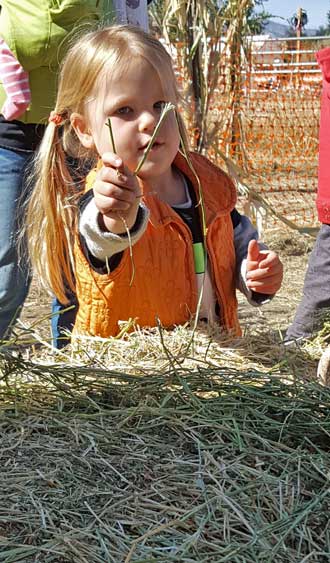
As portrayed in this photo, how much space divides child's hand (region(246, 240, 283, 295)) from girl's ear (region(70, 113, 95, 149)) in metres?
0.60

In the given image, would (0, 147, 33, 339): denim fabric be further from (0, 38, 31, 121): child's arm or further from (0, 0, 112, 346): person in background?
(0, 38, 31, 121): child's arm

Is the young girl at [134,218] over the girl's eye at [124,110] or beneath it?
beneath

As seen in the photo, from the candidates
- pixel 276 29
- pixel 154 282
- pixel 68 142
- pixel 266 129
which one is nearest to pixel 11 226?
pixel 68 142

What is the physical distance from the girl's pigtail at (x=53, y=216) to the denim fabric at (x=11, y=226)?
457 millimetres

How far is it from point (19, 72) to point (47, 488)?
80.8 inches

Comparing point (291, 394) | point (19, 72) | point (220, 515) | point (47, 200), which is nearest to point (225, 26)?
point (19, 72)

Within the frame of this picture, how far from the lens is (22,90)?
10.1ft

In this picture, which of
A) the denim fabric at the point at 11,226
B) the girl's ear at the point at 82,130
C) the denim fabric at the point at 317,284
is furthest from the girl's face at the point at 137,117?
the denim fabric at the point at 317,284

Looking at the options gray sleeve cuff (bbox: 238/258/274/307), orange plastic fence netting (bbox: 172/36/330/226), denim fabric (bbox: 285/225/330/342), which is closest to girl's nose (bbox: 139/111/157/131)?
gray sleeve cuff (bbox: 238/258/274/307)

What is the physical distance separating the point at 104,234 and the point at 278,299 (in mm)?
3318

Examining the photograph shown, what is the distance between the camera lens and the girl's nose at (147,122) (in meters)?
2.34

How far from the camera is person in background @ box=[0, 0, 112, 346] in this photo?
10.0ft

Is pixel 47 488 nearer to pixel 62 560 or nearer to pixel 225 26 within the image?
pixel 62 560

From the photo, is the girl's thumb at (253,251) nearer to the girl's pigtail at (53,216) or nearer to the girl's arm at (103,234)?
the girl's arm at (103,234)
